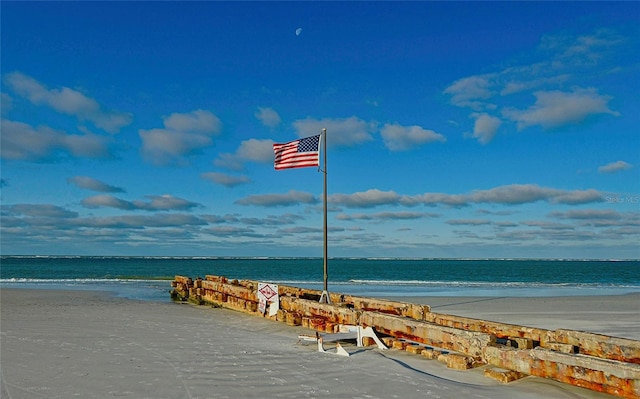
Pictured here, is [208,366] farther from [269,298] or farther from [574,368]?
[269,298]

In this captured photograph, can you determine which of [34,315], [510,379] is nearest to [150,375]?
[510,379]

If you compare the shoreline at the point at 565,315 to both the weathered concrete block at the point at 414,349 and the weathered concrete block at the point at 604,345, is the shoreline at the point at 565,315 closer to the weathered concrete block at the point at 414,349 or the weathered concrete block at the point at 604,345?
the weathered concrete block at the point at 604,345

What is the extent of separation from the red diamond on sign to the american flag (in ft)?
14.0

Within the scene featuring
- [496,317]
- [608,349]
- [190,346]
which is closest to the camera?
A: [608,349]

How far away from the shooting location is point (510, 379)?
8.23m

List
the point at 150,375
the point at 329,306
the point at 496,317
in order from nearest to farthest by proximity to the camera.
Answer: the point at 150,375 < the point at 329,306 < the point at 496,317

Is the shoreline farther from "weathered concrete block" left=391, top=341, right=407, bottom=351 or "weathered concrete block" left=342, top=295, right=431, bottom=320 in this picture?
"weathered concrete block" left=391, top=341, right=407, bottom=351

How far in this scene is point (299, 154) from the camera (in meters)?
16.2

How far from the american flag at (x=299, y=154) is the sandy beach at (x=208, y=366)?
211 inches

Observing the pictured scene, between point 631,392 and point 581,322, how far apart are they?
434 inches

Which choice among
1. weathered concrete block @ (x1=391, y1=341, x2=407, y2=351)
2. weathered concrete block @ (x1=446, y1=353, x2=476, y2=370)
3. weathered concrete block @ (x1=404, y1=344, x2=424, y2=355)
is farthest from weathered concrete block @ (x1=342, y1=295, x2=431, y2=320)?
weathered concrete block @ (x1=446, y1=353, x2=476, y2=370)

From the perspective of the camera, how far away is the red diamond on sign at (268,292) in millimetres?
16520

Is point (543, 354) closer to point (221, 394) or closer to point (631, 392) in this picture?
point (631, 392)

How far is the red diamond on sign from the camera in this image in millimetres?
16520
